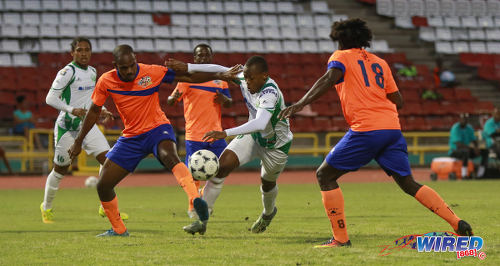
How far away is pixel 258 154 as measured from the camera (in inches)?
318

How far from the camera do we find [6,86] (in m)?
23.1

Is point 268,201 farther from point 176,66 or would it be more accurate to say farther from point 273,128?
point 176,66

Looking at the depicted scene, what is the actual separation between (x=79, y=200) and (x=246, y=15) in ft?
56.7

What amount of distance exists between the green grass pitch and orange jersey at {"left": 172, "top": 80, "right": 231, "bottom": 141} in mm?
1233

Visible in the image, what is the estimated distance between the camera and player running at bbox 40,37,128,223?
988 cm

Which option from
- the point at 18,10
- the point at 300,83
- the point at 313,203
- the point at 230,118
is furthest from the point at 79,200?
the point at 18,10

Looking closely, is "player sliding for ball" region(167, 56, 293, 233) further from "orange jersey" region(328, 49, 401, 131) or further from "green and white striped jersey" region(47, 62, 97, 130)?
"green and white striped jersey" region(47, 62, 97, 130)

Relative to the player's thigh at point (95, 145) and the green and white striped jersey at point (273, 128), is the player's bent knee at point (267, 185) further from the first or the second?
the player's thigh at point (95, 145)

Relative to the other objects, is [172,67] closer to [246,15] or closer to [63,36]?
[63,36]

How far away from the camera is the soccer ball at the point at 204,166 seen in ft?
24.2

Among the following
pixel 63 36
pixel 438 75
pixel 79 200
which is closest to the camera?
pixel 79 200

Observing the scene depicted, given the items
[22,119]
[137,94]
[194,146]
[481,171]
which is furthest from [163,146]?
[22,119]

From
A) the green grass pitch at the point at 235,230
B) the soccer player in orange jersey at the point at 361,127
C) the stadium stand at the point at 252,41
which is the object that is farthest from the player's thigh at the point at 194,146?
the stadium stand at the point at 252,41

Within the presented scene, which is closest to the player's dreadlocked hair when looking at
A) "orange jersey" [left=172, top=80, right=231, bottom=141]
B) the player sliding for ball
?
the player sliding for ball
